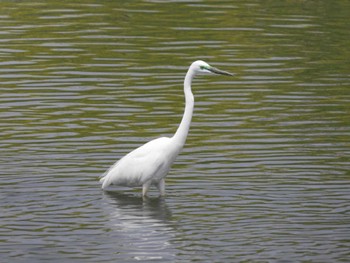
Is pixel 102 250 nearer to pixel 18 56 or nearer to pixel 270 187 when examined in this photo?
pixel 270 187

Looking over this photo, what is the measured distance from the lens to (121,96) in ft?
67.9

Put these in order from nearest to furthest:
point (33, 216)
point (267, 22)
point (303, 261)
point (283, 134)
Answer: point (303, 261), point (33, 216), point (283, 134), point (267, 22)

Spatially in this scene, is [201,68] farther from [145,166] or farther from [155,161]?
[145,166]

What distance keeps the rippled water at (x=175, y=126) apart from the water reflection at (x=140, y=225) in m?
0.03

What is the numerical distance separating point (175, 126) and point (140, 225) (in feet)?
15.3

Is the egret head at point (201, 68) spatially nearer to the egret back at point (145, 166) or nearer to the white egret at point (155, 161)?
the white egret at point (155, 161)

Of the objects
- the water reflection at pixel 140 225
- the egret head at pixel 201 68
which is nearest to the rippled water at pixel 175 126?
the water reflection at pixel 140 225

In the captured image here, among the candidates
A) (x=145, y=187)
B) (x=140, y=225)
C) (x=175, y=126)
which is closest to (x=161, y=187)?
(x=145, y=187)

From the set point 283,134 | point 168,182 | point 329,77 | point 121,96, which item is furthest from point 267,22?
point 168,182

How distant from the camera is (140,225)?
14.4 metres

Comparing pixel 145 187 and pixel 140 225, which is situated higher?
pixel 145 187

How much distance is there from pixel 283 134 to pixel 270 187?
2738 mm

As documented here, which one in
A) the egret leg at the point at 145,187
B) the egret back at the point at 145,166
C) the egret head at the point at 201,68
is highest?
the egret head at the point at 201,68

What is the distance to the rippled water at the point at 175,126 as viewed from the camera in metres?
13.7
